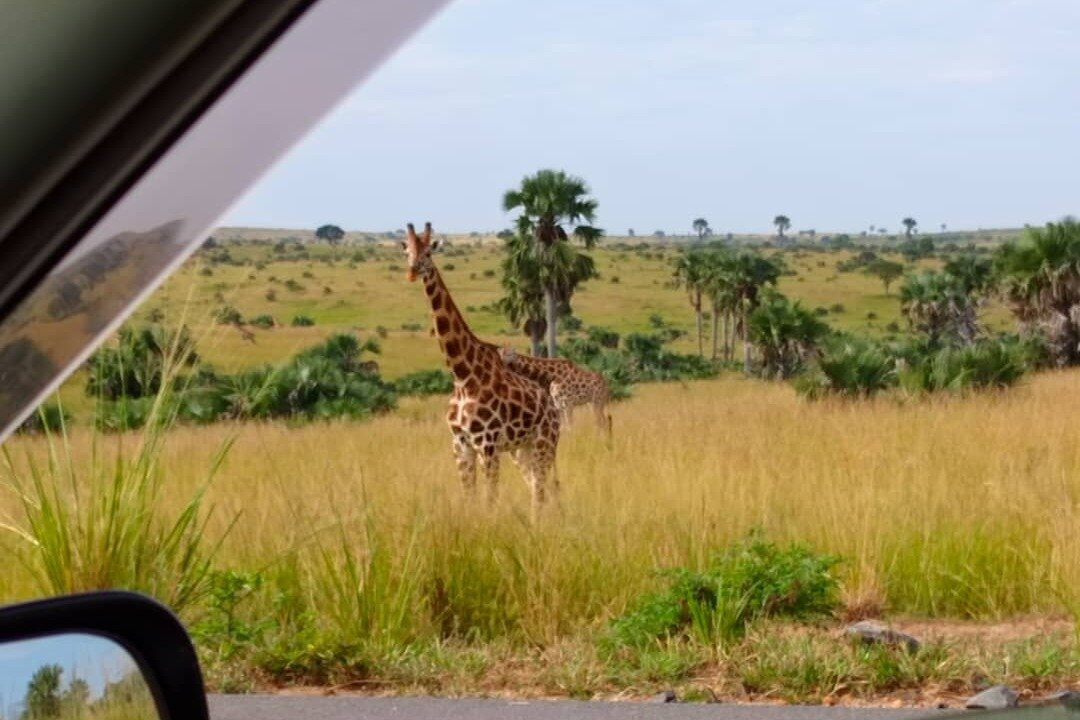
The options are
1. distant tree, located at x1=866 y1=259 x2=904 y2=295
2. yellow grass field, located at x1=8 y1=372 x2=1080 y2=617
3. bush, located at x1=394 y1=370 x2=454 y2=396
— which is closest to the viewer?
yellow grass field, located at x1=8 y1=372 x2=1080 y2=617

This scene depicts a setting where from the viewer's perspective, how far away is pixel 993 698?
4.43m

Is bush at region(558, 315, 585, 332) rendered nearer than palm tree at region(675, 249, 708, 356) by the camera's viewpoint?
No

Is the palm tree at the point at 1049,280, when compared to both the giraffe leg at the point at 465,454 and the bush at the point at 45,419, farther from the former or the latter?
the giraffe leg at the point at 465,454

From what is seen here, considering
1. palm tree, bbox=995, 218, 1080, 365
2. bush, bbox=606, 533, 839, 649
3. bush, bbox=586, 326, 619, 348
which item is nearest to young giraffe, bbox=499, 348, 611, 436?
bush, bbox=606, 533, 839, 649

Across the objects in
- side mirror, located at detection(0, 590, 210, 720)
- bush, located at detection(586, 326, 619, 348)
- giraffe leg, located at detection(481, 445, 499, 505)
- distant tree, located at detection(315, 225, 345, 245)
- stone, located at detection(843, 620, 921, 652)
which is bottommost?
bush, located at detection(586, 326, 619, 348)

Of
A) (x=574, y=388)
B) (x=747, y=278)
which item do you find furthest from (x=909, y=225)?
(x=574, y=388)

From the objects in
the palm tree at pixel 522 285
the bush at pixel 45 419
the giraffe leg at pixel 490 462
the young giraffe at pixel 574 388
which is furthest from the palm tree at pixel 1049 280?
the giraffe leg at pixel 490 462

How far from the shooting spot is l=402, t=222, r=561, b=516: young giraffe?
A: 9.92 m

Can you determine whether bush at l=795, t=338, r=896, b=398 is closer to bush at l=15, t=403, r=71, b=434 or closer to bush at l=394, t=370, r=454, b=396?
bush at l=15, t=403, r=71, b=434

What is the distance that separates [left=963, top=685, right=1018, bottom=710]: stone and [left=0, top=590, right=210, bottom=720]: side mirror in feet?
12.6

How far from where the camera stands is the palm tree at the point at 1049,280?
23.8m

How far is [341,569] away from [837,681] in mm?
2099

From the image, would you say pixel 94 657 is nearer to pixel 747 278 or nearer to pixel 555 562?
pixel 555 562

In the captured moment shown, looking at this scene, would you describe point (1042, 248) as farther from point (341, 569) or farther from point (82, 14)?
point (82, 14)
